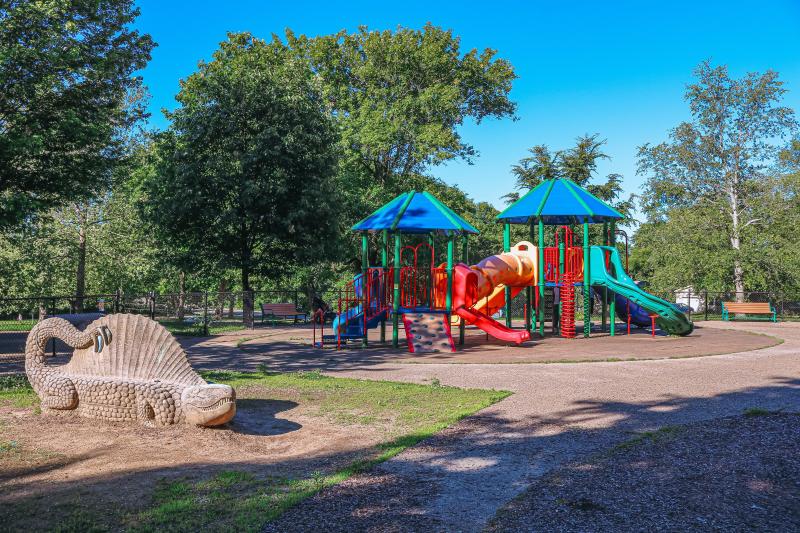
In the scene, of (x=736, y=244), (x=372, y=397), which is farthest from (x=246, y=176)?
(x=736, y=244)

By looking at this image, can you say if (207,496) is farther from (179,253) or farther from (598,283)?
(179,253)

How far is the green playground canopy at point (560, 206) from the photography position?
20953 mm

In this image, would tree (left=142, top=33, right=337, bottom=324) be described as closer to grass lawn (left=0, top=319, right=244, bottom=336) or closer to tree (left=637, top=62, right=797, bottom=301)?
grass lawn (left=0, top=319, right=244, bottom=336)

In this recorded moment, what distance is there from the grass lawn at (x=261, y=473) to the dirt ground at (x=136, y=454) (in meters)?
0.05

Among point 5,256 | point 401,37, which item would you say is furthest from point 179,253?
point 401,37

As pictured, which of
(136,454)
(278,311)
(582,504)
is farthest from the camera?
(278,311)

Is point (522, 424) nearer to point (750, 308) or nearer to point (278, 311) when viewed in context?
point (278, 311)

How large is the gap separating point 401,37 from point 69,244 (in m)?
23.8

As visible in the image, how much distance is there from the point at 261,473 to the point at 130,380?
109 inches

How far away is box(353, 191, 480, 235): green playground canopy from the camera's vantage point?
1773 centimetres

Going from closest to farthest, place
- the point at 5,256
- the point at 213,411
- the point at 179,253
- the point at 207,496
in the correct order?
1. the point at 207,496
2. the point at 213,411
3. the point at 179,253
4. the point at 5,256

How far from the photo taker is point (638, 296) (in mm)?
20359

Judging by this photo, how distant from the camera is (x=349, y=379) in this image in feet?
37.5

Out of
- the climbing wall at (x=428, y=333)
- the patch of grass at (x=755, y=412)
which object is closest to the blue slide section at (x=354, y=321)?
the climbing wall at (x=428, y=333)
